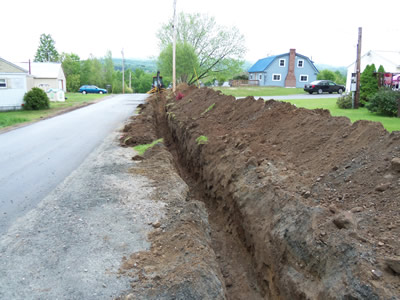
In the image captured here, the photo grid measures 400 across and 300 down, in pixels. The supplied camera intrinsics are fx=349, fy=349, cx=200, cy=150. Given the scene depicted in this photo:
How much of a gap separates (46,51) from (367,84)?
80695mm

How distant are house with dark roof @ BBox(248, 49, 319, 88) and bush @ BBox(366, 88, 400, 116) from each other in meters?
40.5

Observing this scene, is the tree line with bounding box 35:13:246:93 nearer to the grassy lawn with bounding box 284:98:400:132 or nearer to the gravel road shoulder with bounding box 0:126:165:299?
the grassy lawn with bounding box 284:98:400:132

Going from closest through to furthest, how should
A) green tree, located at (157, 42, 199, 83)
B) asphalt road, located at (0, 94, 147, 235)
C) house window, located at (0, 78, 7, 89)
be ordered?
asphalt road, located at (0, 94, 147, 235)
house window, located at (0, 78, 7, 89)
green tree, located at (157, 42, 199, 83)

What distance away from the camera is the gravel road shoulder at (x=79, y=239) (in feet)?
13.0

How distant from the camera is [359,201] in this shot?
4.64 meters

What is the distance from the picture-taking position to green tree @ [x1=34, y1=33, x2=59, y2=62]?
82375mm

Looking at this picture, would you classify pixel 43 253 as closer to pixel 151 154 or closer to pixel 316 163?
pixel 316 163

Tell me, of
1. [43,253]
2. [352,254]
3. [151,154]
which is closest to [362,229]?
[352,254]

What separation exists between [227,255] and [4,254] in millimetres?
3544

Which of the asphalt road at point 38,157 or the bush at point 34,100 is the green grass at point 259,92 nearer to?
the bush at point 34,100

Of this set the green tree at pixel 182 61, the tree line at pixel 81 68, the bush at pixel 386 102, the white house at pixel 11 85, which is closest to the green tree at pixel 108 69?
the tree line at pixel 81 68

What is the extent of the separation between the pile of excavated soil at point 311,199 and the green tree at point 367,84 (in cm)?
1206

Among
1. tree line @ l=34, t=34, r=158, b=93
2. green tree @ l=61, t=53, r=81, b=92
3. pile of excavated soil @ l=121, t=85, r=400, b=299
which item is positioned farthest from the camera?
tree line @ l=34, t=34, r=158, b=93

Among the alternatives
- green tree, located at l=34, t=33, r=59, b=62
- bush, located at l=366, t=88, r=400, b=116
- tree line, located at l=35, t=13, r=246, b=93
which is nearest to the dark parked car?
tree line, located at l=35, t=13, r=246, b=93
